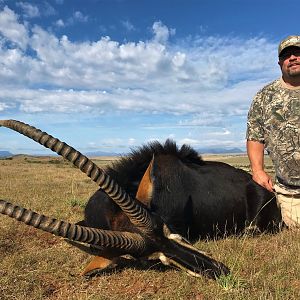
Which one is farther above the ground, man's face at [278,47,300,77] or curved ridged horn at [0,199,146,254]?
man's face at [278,47,300,77]

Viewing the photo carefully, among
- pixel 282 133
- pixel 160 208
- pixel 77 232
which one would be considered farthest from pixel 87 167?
pixel 282 133

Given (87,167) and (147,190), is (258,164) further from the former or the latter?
(87,167)

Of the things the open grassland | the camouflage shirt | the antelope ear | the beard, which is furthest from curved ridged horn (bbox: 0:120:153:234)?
the beard

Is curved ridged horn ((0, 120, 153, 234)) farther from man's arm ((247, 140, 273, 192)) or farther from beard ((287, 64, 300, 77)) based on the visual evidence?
beard ((287, 64, 300, 77))

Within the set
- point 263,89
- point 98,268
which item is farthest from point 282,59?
point 98,268

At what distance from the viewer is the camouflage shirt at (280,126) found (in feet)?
21.9

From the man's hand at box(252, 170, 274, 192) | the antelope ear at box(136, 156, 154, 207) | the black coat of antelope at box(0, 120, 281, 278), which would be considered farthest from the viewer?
the man's hand at box(252, 170, 274, 192)

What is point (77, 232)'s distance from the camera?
4.19 metres

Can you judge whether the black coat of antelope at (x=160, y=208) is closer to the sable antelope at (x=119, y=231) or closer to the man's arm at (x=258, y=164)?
the sable antelope at (x=119, y=231)

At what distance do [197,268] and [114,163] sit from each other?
2643mm

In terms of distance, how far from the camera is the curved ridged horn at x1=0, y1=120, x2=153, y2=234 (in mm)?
3854

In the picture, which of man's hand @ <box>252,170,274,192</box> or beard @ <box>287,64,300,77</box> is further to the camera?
man's hand @ <box>252,170,274,192</box>

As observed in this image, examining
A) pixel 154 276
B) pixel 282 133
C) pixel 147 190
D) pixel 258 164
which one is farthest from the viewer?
pixel 258 164

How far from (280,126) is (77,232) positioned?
12.8ft
